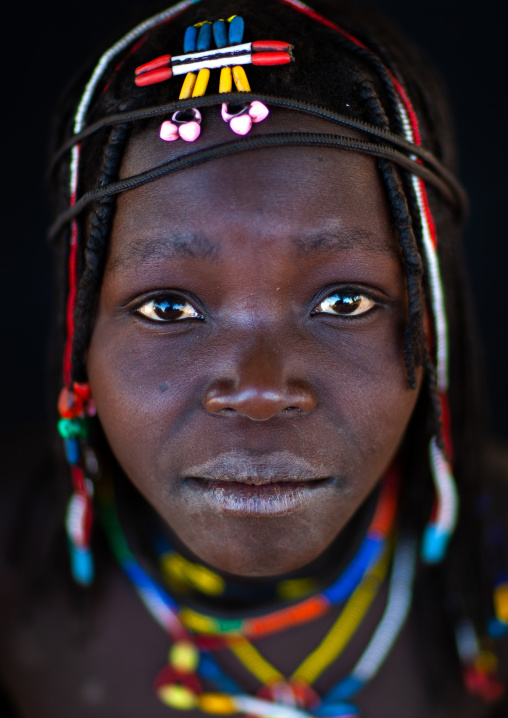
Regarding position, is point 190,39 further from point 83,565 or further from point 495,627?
point 495,627

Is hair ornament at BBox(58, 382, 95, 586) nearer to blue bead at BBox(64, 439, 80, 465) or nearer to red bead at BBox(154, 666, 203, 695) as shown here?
blue bead at BBox(64, 439, 80, 465)

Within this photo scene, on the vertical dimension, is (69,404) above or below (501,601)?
above

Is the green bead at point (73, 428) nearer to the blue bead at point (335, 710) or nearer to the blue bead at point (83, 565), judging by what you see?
the blue bead at point (83, 565)

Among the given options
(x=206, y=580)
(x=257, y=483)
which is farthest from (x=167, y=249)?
(x=206, y=580)

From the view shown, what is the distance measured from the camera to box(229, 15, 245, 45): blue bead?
106cm

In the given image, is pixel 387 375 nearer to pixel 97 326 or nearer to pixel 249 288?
pixel 249 288

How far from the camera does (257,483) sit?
1060mm

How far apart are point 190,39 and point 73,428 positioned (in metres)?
0.69

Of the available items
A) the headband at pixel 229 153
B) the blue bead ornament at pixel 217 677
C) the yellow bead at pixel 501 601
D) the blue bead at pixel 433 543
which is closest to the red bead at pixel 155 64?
the headband at pixel 229 153

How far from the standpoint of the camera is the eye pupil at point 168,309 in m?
1.11

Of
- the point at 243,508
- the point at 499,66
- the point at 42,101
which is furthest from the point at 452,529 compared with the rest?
the point at 42,101

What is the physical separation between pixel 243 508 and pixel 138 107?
655mm

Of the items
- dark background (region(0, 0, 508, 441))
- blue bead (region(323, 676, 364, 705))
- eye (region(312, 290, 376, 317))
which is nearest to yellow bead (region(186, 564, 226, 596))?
blue bead (region(323, 676, 364, 705))

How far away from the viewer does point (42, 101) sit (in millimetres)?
2088
